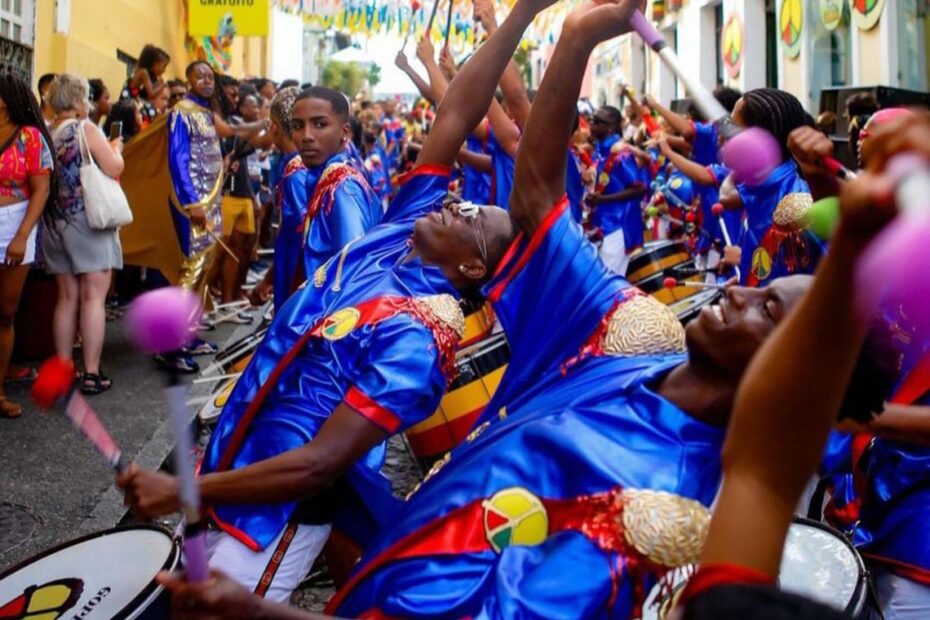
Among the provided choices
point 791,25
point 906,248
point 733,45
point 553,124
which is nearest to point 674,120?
point 553,124

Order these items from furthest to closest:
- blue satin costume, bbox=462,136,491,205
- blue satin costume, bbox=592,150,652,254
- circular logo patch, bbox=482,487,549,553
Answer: blue satin costume, bbox=592,150,652,254
blue satin costume, bbox=462,136,491,205
circular logo patch, bbox=482,487,549,553

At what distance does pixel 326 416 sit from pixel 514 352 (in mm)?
649

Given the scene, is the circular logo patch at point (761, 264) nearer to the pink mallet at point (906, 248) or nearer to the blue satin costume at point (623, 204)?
the pink mallet at point (906, 248)

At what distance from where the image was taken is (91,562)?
2781 mm

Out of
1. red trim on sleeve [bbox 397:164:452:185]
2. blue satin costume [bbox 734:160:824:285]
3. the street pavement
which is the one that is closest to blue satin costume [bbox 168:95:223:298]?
the street pavement

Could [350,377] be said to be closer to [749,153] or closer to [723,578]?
[749,153]

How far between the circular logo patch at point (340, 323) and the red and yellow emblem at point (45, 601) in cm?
84

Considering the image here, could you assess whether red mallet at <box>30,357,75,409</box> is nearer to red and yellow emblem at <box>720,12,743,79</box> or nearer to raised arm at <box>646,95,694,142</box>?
raised arm at <box>646,95,694,142</box>

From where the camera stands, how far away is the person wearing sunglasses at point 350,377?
2555mm

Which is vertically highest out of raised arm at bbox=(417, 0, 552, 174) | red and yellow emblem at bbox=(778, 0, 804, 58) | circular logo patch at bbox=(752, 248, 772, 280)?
red and yellow emblem at bbox=(778, 0, 804, 58)

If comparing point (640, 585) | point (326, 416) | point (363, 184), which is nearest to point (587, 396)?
point (640, 585)

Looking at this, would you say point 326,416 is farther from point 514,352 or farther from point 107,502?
point 107,502

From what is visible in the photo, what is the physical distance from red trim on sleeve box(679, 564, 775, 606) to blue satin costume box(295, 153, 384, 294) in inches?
117

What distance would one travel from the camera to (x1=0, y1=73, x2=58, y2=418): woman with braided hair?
635 cm
